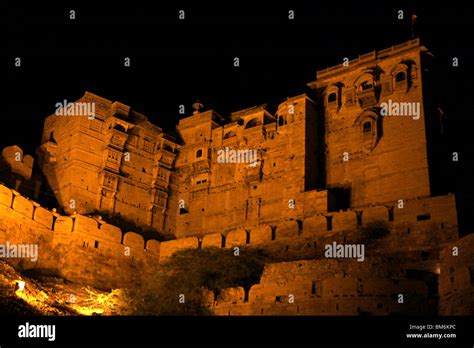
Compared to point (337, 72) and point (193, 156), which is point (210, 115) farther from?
point (337, 72)

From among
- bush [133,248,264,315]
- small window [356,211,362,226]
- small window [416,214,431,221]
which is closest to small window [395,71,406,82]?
small window [356,211,362,226]

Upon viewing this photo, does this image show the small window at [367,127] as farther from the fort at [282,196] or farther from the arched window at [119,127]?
the arched window at [119,127]

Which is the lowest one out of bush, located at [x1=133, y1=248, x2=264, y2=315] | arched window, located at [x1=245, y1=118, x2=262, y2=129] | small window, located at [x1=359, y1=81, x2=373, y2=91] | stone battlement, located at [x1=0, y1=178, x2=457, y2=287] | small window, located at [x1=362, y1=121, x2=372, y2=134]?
bush, located at [x1=133, y1=248, x2=264, y2=315]

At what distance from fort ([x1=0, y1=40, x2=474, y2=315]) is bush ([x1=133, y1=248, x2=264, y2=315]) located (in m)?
1.57

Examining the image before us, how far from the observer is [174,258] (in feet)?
133

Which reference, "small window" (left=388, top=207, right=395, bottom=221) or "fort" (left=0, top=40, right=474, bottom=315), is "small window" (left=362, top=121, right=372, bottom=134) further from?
"small window" (left=388, top=207, right=395, bottom=221)

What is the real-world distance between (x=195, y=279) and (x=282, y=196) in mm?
11705

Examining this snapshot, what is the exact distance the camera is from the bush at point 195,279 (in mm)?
34350

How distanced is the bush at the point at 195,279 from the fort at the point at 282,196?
157 centimetres

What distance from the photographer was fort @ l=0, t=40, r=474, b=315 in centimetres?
3122

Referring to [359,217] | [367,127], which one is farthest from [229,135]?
[359,217]

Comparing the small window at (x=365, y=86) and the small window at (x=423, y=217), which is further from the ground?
the small window at (x=365, y=86)

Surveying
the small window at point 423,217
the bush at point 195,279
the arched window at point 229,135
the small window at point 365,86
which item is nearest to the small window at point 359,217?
the small window at point 423,217

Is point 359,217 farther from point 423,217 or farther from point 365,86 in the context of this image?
point 365,86
